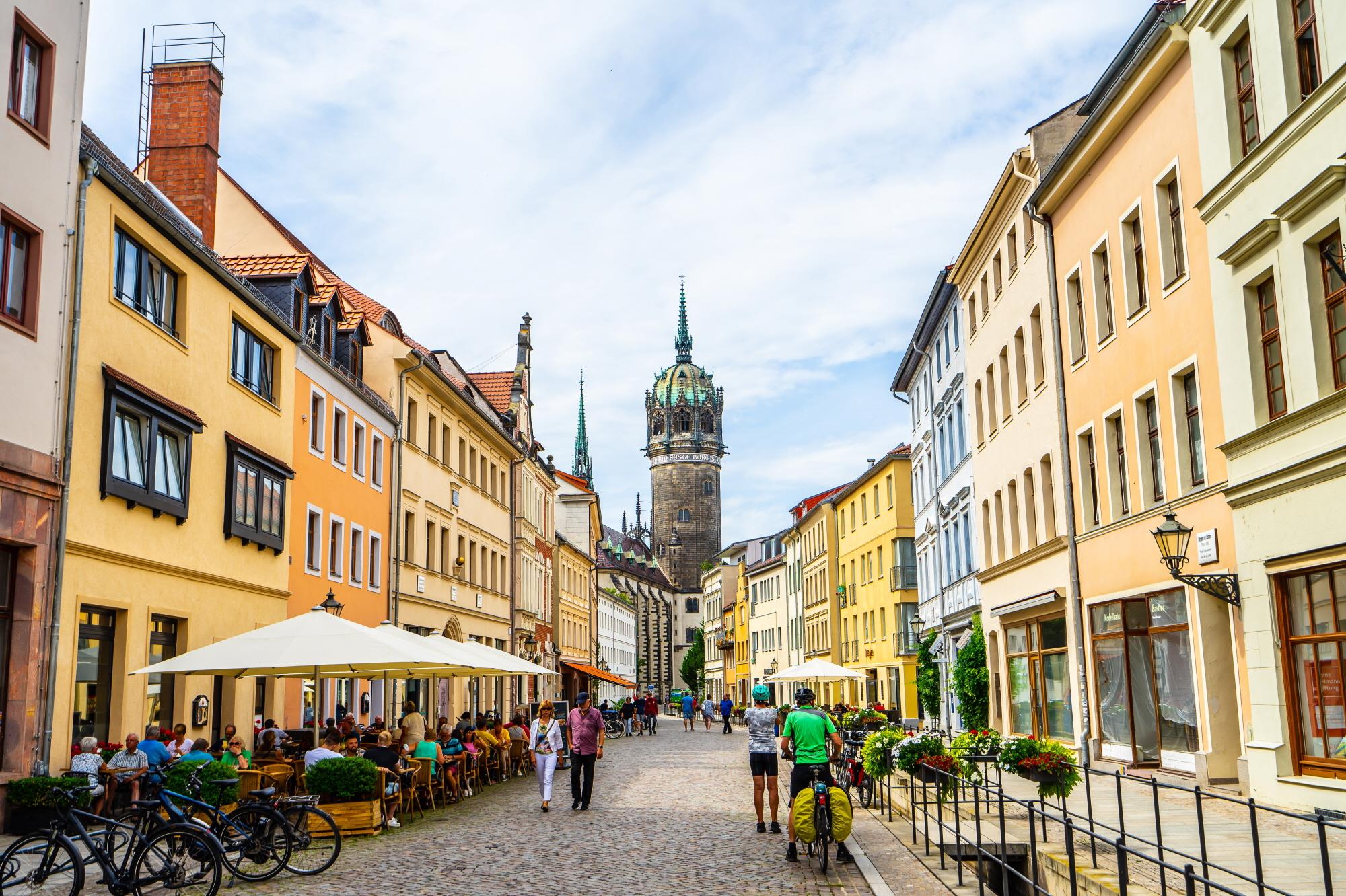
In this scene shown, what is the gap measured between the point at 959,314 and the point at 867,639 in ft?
82.2

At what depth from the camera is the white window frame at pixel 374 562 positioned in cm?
3225

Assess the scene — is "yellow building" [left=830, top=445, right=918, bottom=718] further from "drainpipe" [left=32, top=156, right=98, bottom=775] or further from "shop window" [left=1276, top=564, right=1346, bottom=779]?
"drainpipe" [left=32, top=156, right=98, bottom=775]

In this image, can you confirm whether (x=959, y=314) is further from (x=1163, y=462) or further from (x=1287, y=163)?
(x=1287, y=163)

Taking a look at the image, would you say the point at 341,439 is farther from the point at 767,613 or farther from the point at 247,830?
the point at 767,613

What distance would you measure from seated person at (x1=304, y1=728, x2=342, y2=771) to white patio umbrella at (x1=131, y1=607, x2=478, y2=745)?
0.97 meters

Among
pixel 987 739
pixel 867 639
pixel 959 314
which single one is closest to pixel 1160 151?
pixel 987 739

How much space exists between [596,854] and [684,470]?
159 m

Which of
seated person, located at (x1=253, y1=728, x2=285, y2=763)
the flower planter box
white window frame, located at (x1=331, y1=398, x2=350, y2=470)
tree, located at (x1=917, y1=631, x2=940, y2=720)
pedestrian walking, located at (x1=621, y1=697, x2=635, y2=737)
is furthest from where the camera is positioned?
pedestrian walking, located at (x1=621, y1=697, x2=635, y2=737)

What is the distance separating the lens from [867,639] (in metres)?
58.1

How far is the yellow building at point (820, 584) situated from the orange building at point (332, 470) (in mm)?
33622

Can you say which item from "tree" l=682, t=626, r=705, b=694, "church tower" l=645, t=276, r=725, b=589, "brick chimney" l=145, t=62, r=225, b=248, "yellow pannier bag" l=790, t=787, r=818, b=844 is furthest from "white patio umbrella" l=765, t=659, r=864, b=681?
"church tower" l=645, t=276, r=725, b=589

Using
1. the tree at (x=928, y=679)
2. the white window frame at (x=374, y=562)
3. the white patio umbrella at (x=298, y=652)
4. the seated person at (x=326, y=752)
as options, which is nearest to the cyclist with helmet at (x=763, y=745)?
the white patio umbrella at (x=298, y=652)

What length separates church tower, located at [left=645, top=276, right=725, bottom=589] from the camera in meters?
170

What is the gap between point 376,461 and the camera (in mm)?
33594
